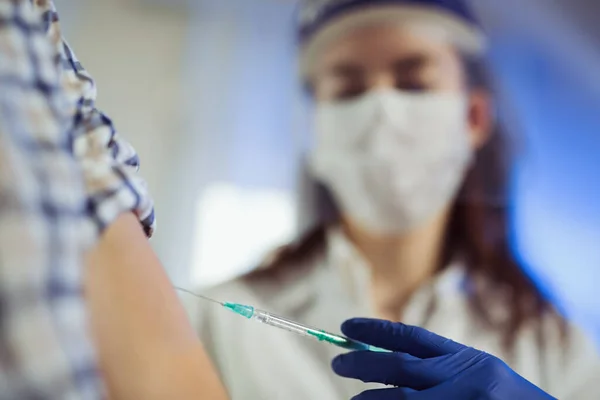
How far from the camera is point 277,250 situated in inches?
43.4

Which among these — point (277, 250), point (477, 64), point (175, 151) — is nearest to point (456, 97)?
point (477, 64)

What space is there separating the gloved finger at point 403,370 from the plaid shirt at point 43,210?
1.27ft

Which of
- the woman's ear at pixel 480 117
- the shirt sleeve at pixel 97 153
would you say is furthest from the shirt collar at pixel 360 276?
the shirt sleeve at pixel 97 153

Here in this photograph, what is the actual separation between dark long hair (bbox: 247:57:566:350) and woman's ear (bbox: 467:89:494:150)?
0.05ft

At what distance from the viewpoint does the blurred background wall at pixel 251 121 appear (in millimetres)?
1060

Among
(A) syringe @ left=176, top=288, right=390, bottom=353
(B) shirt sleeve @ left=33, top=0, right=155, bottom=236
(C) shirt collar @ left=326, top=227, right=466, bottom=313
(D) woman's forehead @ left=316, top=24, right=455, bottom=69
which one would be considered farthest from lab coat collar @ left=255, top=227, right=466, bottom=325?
(B) shirt sleeve @ left=33, top=0, right=155, bottom=236

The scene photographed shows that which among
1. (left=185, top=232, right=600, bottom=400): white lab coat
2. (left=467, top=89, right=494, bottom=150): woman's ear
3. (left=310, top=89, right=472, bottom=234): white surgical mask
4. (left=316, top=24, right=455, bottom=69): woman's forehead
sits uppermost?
(left=316, top=24, right=455, bottom=69): woman's forehead

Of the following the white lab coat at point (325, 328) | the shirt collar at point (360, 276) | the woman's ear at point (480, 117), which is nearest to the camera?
the white lab coat at point (325, 328)

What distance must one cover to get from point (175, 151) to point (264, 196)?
20 cm

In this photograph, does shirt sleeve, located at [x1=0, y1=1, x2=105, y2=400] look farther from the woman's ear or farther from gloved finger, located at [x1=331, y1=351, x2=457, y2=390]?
the woman's ear

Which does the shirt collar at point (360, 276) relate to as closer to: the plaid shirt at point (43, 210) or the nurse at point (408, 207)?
the nurse at point (408, 207)

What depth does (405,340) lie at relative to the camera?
0.76 metres

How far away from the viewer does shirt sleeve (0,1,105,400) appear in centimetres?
43

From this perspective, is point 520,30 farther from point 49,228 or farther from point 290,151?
point 49,228
